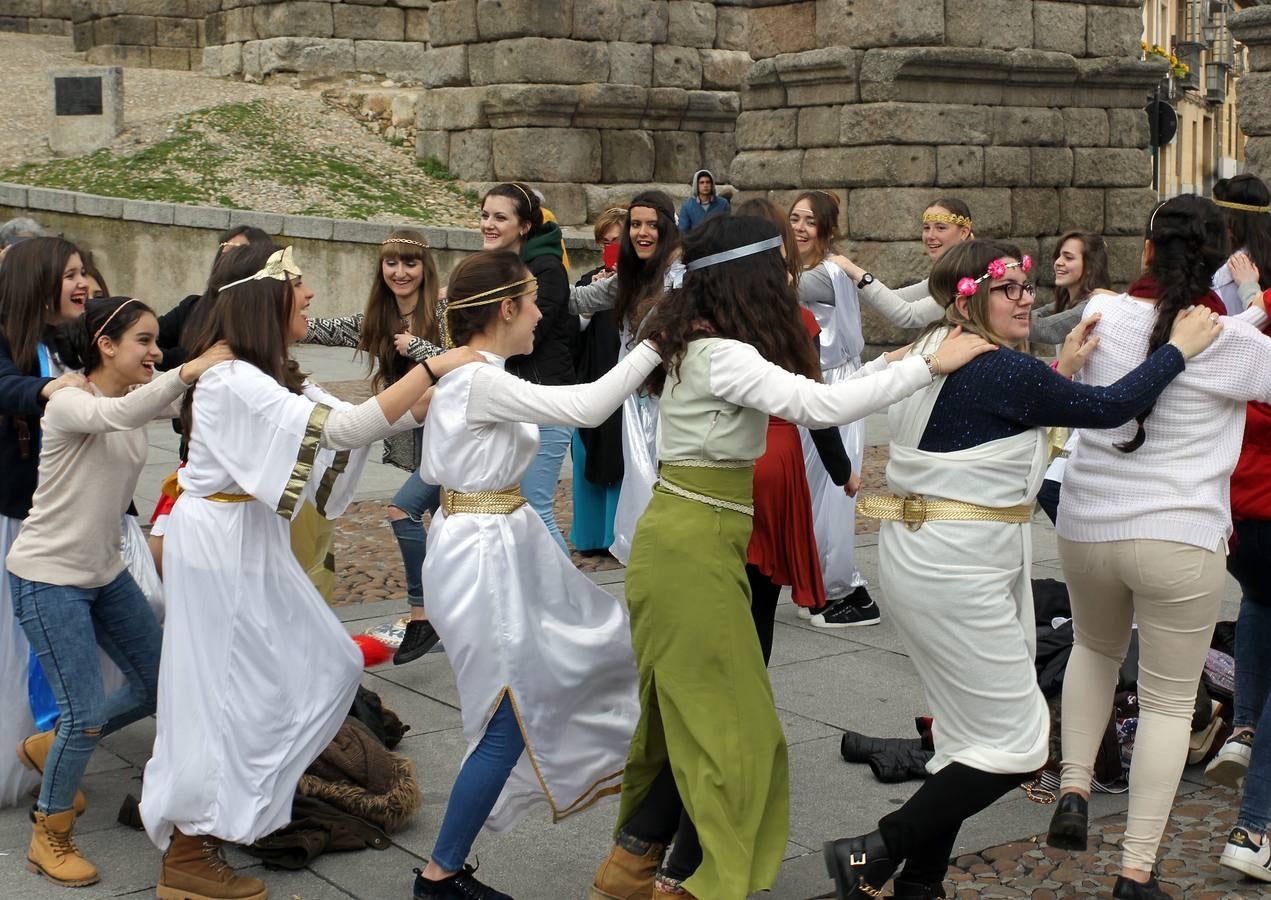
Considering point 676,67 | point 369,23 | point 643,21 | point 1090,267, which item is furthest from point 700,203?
point 369,23

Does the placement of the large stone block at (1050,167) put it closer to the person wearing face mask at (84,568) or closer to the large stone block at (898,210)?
the large stone block at (898,210)

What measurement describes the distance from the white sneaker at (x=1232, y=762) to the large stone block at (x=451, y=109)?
16.2 m

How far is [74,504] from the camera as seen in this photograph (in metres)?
4.61

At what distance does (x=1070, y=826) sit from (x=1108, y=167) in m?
12.7

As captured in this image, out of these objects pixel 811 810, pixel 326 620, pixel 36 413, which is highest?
pixel 36 413

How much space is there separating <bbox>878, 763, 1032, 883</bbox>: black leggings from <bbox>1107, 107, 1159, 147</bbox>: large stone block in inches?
520

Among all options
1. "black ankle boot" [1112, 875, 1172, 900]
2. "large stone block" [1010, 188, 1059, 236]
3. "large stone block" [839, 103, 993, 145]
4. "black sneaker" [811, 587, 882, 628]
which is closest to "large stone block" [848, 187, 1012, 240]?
"large stone block" [1010, 188, 1059, 236]

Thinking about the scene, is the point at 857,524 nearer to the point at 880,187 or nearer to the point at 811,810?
the point at 811,810

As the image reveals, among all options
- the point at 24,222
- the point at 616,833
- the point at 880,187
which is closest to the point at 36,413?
the point at 616,833

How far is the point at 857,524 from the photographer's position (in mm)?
9359

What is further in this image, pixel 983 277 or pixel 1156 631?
pixel 1156 631

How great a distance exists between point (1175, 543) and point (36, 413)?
125 inches

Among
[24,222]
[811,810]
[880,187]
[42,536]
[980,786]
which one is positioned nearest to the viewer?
[980,786]

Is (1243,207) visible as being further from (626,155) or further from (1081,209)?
(626,155)
